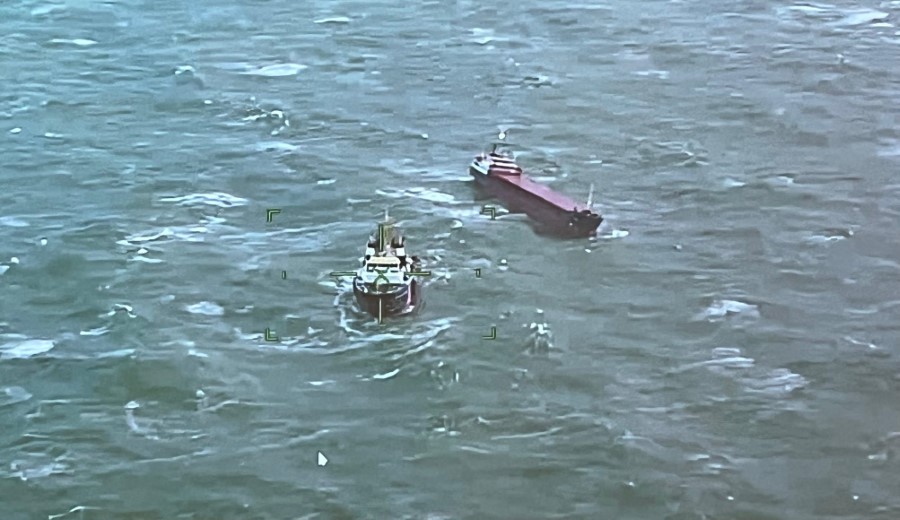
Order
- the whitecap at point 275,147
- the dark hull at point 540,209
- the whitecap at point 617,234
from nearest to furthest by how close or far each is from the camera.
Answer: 1. the dark hull at point 540,209
2. the whitecap at point 617,234
3. the whitecap at point 275,147

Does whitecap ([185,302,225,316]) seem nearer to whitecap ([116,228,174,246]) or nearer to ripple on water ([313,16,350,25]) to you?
whitecap ([116,228,174,246])

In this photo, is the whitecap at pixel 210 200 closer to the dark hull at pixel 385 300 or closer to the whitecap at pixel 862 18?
the dark hull at pixel 385 300

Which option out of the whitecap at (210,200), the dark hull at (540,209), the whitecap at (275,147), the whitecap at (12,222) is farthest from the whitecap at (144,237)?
the dark hull at (540,209)

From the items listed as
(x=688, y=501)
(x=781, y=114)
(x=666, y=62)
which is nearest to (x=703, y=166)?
(x=781, y=114)

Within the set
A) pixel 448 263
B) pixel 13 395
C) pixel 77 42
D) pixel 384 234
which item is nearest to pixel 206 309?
Result: pixel 384 234

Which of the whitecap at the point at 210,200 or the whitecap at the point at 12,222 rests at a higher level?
the whitecap at the point at 210,200

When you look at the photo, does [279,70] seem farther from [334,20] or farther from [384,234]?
[384,234]
